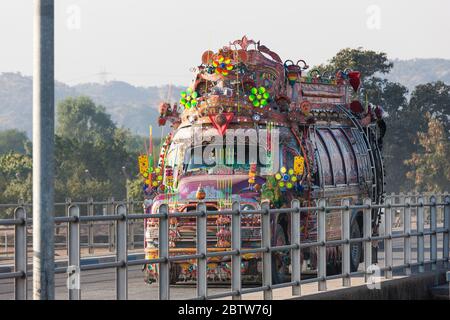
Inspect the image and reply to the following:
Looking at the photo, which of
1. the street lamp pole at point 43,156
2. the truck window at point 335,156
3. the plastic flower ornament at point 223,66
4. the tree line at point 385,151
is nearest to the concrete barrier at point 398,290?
the truck window at point 335,156

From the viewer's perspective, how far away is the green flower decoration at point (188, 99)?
1033 inches

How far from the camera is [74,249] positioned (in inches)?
604

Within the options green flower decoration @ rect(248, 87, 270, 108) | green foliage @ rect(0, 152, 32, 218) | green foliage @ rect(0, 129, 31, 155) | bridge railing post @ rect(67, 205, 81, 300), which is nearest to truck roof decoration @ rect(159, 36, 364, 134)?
green flower decoration @ rect(248, 87, 270, 108)

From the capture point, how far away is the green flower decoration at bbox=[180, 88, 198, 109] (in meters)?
26.2

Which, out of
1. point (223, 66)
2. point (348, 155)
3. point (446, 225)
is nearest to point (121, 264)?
point (223, 66)

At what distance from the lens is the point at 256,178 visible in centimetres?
2492

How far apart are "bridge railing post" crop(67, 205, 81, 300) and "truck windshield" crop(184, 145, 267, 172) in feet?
33.3

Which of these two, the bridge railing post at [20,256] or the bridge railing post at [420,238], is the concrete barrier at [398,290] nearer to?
the bridge railing post at [420,238]

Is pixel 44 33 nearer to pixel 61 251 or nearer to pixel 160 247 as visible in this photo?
pixel 160 247

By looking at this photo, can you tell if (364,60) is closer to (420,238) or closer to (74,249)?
(420,238)

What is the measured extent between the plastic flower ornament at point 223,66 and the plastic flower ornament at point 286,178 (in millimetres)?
2166

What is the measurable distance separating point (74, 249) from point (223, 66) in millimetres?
11242

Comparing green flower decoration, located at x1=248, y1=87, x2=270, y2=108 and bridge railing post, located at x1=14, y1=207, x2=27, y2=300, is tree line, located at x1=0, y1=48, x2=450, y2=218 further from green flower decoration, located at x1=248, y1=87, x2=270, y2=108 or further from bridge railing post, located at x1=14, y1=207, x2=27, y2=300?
bridge railing post, located at x1=14, y1=207, x2=27, y2=300
